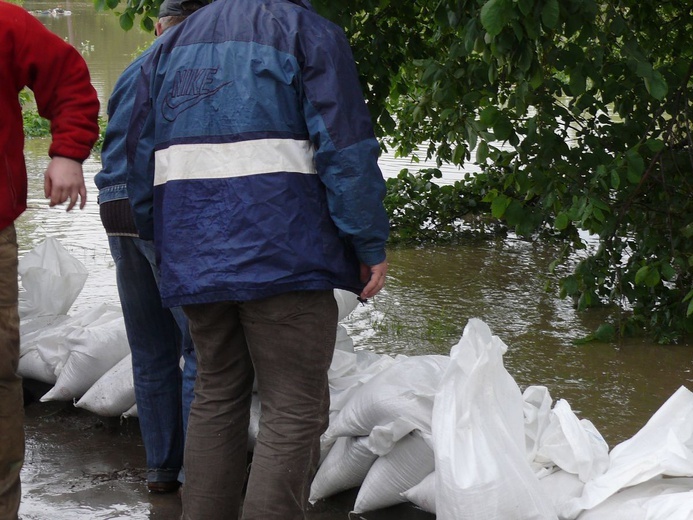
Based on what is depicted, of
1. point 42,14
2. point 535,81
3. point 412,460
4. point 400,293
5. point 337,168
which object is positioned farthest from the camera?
point 42,14

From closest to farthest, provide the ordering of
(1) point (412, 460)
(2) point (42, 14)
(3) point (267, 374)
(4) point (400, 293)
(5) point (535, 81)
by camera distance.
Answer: (3) point (267, 374), (1) point (412, 460), (5) point (535, 81), (4) point (400, 293), (2) point (42, 14)

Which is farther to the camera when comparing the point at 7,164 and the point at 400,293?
the point at 400,293

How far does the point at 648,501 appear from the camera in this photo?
2.48 meters

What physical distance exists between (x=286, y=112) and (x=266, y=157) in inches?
4.5

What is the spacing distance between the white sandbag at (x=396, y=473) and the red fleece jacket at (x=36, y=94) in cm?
120

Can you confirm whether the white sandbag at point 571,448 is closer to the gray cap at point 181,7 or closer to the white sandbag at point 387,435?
the white sandbag at point 387,435

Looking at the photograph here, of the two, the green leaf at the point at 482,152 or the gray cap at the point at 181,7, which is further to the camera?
the green leaf at the point at 482,152

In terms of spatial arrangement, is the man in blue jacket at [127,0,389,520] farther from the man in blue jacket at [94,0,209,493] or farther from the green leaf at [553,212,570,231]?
the green leaf at [553,212,570,231]

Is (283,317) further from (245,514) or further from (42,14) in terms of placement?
(42,14)

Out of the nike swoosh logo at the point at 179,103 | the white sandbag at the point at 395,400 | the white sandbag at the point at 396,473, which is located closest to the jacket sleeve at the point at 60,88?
the nike swoosh logo at the point at 179,103

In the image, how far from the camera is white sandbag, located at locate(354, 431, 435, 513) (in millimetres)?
2898

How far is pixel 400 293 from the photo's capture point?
235 inches

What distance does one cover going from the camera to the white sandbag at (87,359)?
12.7 ft

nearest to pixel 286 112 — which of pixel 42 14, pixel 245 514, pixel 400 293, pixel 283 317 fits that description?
pixel 283 317
